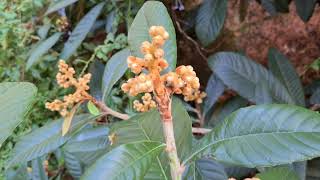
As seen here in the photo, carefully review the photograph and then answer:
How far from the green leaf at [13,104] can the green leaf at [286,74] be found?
793 mm

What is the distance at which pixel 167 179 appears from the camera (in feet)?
2.36

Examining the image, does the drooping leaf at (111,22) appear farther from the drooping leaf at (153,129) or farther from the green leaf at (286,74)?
the drooping leaf at (153,129)

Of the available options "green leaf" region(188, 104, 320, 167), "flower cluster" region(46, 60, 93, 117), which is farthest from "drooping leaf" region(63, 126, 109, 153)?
"green leaf" region(188, 104, 320, 167)

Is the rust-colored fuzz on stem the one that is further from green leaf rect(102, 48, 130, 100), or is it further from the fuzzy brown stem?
green leaf rect(102, 48, 130, 100)

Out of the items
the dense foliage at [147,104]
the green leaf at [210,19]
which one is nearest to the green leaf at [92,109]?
the dense foliage at [147,104]

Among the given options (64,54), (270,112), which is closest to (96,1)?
(64,54)

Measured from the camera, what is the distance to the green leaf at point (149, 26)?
81 cm

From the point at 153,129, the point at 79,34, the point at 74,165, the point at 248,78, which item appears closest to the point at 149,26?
the point at 153,129

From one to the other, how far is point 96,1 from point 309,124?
48.3 inches

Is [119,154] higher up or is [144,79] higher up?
[144,79]

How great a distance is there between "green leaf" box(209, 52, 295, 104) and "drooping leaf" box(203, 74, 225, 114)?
0.14 m

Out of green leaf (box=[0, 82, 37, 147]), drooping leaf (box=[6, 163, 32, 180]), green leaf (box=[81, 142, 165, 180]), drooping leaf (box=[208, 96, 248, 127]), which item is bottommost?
drooping leaf (box=[6, 163, 32, 180])

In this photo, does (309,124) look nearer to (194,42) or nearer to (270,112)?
(270,112)

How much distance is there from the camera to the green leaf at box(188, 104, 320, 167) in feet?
2.10
